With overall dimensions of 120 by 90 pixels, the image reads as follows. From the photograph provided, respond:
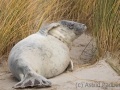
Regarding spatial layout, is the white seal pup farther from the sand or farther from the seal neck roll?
the sand

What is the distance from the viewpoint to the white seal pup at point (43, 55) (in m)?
3.42

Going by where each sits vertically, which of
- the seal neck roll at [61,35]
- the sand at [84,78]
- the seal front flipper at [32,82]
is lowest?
the sand at [84,78]

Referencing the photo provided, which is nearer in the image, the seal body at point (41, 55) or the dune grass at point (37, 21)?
the seal body at point (41, 55)

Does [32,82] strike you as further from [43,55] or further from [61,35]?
[61,35]

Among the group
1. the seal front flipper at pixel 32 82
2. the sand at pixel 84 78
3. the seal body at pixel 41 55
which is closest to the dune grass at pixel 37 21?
the sand at pixel 84 78

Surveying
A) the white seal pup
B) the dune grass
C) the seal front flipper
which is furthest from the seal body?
the dune grass

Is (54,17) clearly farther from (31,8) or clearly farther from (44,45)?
(44,45)

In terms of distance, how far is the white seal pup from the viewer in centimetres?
342

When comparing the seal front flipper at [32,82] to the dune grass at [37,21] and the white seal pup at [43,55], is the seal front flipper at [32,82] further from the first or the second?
the dune grass at [37,21]

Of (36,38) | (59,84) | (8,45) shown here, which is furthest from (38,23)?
(59,84)

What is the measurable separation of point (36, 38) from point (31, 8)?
1.05 m

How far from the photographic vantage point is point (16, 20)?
4.82 m

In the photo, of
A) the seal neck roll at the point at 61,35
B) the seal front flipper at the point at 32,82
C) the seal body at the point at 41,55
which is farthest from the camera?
the seal neck roll at the point at 61,35

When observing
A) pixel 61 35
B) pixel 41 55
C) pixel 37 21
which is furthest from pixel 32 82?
pixel 37 21
